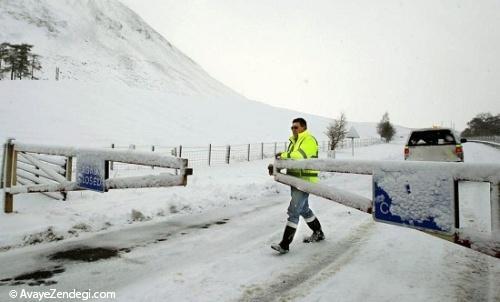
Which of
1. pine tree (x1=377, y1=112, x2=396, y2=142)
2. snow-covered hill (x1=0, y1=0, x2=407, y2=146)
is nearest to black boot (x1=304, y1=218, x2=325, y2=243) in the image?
snow-covered hill (x1=0, y1=0, x2=407, y2=146)

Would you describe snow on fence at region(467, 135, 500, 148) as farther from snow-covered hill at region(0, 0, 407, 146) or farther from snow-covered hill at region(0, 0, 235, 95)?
snow-covered hill at region(0, 0, 235, 95)

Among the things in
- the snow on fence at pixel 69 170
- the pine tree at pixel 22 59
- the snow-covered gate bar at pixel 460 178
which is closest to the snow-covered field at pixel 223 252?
the snow on fence at pixel 69 170

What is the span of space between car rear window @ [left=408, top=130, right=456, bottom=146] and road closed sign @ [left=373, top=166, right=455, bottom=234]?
8223 millimetres

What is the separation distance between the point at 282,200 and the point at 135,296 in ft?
20.4

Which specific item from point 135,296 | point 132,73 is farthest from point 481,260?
point 132,73

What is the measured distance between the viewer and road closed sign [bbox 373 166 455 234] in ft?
8.61

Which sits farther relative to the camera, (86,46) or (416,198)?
(86,46)

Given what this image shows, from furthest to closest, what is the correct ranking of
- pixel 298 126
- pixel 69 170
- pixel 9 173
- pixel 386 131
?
pixel 386 131 → pixel 69 170 → pixel 9 173 → pixel 298 126

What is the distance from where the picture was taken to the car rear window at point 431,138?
402 inches

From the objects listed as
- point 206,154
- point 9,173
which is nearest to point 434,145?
point 9,173

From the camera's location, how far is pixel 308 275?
3.86 meters

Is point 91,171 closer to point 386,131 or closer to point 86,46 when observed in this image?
point 386,131

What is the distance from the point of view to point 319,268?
4.08 meters

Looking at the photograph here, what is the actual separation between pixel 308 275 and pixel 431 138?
331 inches
